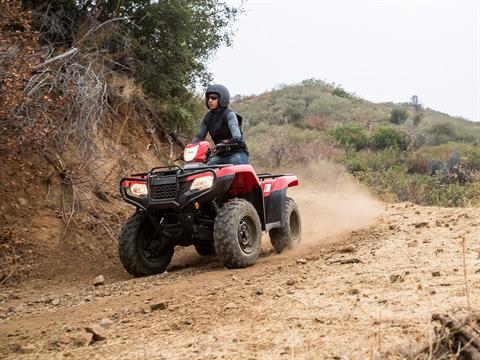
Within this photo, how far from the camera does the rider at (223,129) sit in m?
7.11

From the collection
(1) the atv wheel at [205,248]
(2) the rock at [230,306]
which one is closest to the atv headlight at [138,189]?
(1) the atv wheel at [205,248]

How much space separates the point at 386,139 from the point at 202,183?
2209 cm

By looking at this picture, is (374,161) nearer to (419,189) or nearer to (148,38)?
(419,189)

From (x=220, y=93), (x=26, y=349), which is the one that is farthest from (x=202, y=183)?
(x=26, y=349)

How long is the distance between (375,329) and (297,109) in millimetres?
35942

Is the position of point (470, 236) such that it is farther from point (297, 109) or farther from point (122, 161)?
point (297, 109)

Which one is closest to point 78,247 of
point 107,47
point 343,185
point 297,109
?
point 107,47

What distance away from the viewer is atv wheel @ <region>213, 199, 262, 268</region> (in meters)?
6.16

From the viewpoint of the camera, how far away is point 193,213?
6355 mm

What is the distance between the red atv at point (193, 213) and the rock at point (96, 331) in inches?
93.5

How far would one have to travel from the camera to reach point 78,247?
810cm

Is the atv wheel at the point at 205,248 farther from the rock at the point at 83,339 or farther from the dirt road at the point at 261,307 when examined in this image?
the rock at the point at 83,339

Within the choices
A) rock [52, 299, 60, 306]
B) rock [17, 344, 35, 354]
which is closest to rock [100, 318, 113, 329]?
rock [17, 344, 35, 354]

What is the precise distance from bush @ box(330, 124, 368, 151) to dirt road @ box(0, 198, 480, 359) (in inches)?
806
